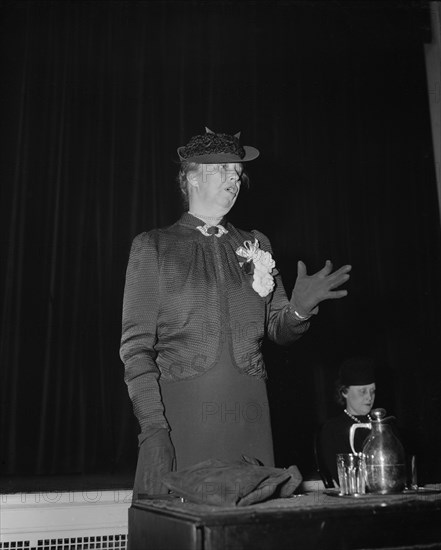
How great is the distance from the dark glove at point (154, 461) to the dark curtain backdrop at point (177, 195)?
2.19 m

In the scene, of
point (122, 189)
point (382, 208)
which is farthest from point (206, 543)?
point (382, 208)

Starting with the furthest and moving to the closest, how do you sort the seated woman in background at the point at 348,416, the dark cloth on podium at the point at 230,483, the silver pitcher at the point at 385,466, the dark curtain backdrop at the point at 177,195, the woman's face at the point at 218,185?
1. the dark curtain backdrop at the point at 177,195
2. the seated woman in background at the point at 348,416
3. the woman's face at the point at 218,185
4. the silver pitcher at the point at 385,466
5. the dark cloth on podium at the point at 230,483

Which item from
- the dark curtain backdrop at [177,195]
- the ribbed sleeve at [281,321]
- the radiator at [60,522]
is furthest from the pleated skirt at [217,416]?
the dark curtain backdrop at [177,195]

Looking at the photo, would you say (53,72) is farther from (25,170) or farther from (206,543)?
(206,543)

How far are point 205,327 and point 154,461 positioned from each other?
30 centimetres

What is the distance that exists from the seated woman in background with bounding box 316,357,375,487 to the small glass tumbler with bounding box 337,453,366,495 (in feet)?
6.26

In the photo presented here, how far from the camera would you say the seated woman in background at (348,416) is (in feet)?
10.8

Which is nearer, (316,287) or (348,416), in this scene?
(316,287)

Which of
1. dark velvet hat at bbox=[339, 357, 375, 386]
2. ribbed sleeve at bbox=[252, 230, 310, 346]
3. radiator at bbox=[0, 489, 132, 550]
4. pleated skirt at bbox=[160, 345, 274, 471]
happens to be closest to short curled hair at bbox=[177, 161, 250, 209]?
ribbed sleeve at bbox=[252, 230, 310, 346]

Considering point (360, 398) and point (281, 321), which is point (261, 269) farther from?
point (360, 398)

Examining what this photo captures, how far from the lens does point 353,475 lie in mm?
1399

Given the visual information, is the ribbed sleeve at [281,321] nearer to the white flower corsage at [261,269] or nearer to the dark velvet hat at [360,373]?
the white flower corsage at [261,269]

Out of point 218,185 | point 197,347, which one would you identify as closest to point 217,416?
point 197,347

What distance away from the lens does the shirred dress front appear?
4.75ft
